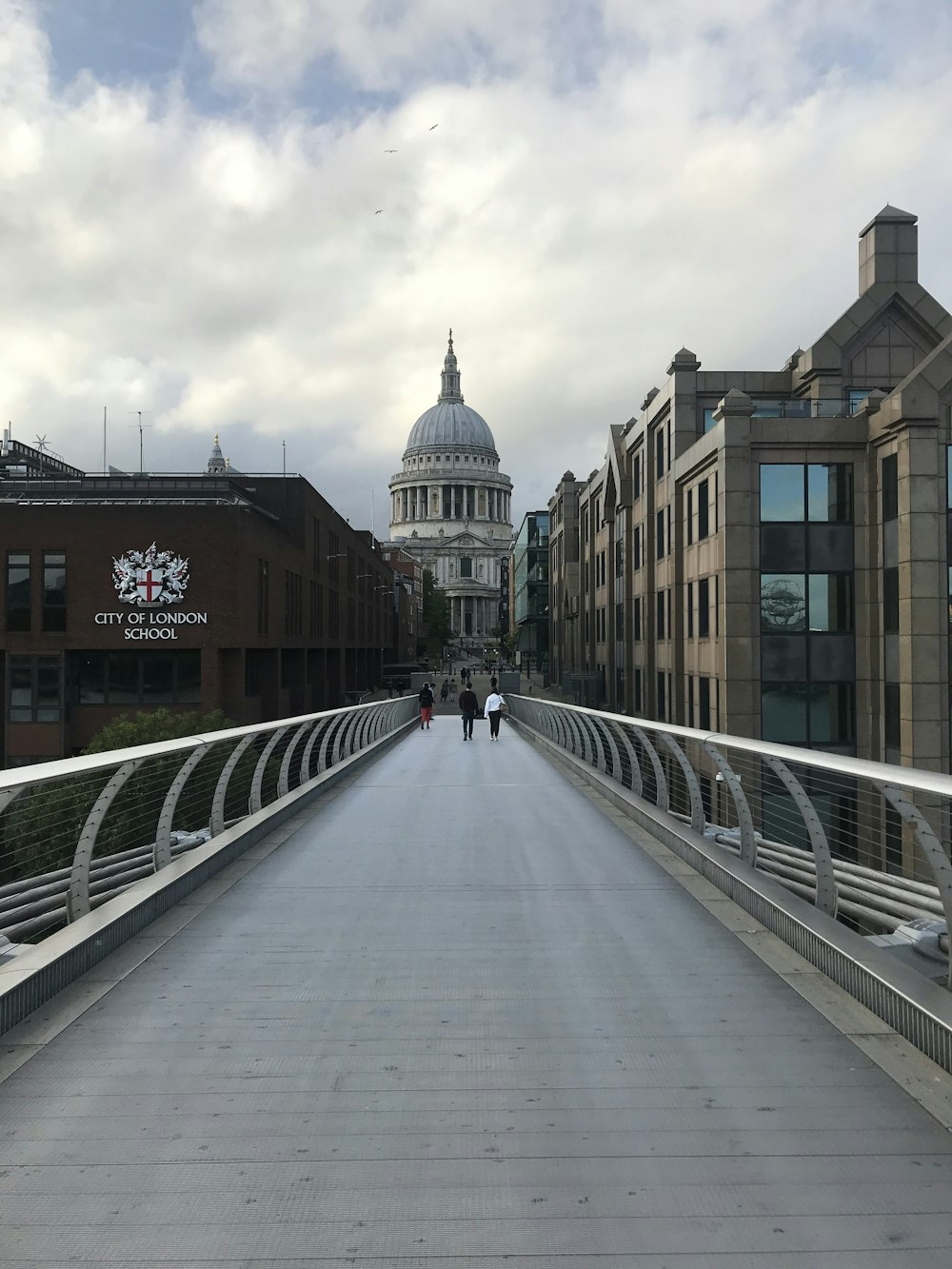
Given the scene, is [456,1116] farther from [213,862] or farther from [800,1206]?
[213,862]

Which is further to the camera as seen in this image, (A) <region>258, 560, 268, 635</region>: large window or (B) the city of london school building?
(A) <region>258, 560, 268, 635</region>: large window

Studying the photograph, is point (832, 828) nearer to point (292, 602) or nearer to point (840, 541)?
point (840, 541)

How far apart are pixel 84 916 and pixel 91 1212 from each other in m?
3.08

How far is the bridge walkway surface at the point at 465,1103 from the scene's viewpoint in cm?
340

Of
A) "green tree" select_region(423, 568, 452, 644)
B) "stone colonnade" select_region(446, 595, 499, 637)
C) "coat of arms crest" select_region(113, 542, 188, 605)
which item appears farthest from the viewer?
"stone colonnade" select_region(446, 595, 499, 637)

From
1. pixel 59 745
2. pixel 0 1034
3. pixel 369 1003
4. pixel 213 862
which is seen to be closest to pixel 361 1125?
pixel 369 1003

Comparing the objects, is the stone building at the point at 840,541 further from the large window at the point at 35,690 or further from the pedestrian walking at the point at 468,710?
the large window at the point at 35,690

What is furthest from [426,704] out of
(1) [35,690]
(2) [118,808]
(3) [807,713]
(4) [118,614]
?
(1) [35,690]

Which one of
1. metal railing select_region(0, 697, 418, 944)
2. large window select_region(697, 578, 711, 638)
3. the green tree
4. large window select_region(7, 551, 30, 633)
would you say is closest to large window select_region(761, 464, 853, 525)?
large window select_region(697, 578, 711, 638)

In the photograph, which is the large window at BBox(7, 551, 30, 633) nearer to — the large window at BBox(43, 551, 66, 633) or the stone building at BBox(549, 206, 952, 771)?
the large window at BBox(43, 551, 66, 633)

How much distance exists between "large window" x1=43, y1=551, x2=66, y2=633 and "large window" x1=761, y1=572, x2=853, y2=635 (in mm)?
26396

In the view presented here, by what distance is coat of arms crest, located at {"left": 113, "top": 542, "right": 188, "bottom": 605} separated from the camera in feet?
128

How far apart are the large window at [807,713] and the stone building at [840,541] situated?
Result: 0.03 metres

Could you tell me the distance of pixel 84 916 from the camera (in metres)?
6.40
